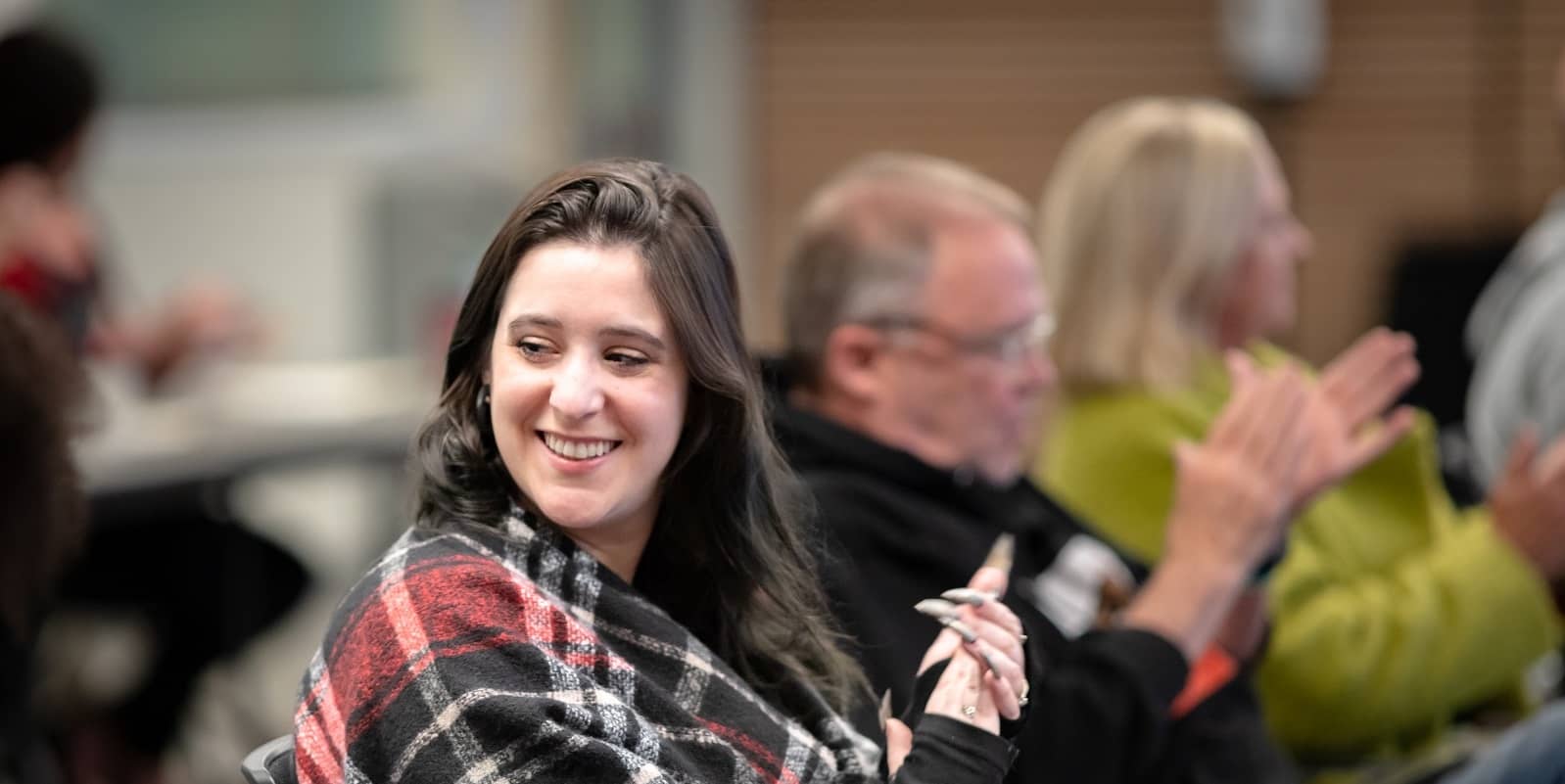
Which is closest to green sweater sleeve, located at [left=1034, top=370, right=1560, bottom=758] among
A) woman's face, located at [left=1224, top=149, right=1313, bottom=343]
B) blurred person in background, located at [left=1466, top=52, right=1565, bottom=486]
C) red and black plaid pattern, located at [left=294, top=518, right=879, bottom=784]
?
woman's face, located at [left=1224, top=149, right=1313, bottom=343]

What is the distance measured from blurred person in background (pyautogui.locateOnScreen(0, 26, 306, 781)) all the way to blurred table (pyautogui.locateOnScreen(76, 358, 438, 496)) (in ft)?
0.19

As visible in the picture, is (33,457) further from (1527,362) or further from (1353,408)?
(1527,362)

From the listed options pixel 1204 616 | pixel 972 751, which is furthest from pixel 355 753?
pixel 1204 616

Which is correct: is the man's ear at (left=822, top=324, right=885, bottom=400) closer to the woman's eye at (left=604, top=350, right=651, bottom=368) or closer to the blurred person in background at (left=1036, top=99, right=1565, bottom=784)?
the blurred person in background at (left=1036, top=99, right=1565, bottom=784)

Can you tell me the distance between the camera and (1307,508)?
2311 mm

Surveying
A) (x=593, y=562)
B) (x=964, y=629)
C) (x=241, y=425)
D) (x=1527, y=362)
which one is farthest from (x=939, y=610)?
(x=241, y=425)

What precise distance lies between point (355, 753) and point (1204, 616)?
1.07 metres

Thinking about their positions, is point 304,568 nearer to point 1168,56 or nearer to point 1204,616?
point 1204,616

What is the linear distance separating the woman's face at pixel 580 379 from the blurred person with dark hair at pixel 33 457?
2.75 feet

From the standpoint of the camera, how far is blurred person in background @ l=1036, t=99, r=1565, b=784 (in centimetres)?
235

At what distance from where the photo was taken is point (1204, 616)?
Answer: 1.95 meters

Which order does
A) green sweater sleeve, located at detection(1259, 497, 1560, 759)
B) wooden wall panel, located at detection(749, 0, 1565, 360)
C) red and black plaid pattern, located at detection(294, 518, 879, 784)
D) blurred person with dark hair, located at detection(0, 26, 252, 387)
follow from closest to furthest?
red and black plaid pattern, located at detection(294, 518, 879, 784), green sweater sleeve, located at detection(1259, 497, 1560, 759), blurred person with dark hair, located at detection(0, 26, 252, 387), wooden wall panel, located at detection(749, 0, 1565, 360)

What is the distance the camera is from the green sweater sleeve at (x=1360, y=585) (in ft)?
7.67

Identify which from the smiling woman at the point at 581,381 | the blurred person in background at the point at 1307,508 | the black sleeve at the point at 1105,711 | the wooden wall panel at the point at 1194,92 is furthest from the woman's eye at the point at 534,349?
the wooden wall panel at the point at 1194,92
